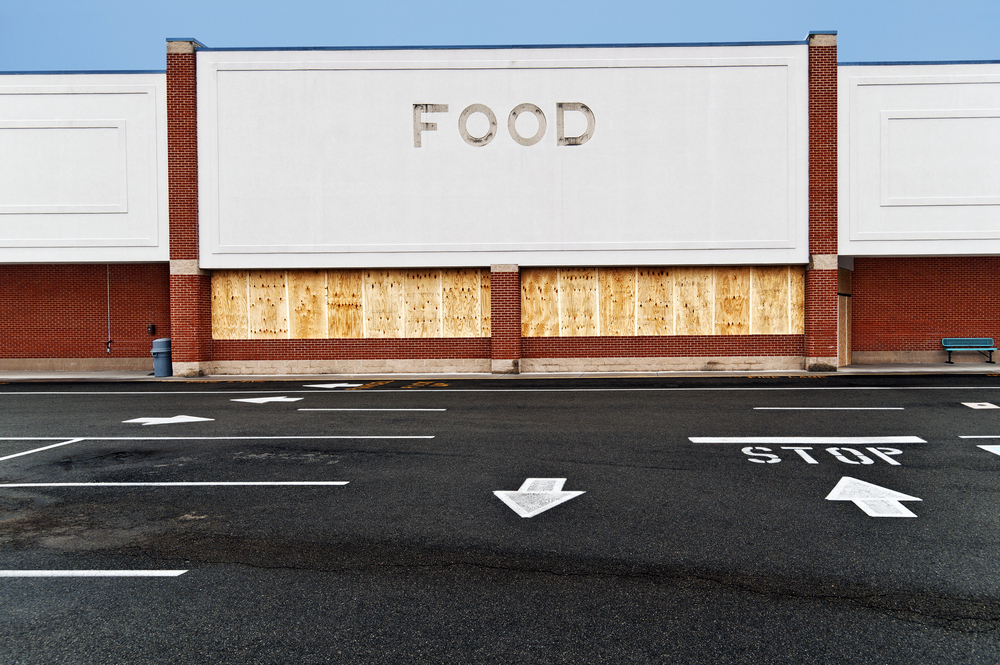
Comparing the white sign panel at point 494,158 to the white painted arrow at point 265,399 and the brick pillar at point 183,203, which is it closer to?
the brick pillar at point 183,203

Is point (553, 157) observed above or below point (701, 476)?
above

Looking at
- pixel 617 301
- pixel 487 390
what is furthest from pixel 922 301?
pixel 487 390

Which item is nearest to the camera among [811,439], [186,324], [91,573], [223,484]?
[91,573]

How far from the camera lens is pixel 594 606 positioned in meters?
4.19

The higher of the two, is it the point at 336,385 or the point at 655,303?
the point at 655,303

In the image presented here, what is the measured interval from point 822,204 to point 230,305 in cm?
1787

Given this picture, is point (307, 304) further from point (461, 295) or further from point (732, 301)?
point (732, 301)

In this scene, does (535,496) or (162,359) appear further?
(162,359)

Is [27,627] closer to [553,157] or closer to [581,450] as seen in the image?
[581,450]

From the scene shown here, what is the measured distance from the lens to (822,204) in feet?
67.9

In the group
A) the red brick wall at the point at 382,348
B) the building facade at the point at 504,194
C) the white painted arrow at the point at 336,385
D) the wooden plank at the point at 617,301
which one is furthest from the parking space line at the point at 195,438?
the wooden plank at the point at 617,301

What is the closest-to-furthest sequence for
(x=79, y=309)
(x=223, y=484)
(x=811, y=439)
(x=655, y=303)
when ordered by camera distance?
(x=223, y=484), (x=811, y=439), (x=655, y=303), (x=79, y=309)

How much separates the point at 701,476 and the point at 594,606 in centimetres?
362

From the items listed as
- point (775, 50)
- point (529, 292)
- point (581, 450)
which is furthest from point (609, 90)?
point (581, 450)
